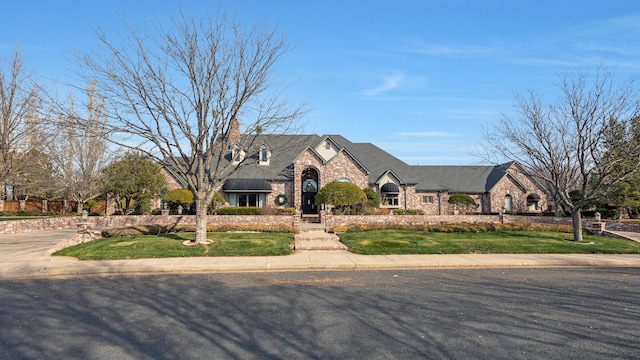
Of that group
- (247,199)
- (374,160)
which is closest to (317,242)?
(247,199)

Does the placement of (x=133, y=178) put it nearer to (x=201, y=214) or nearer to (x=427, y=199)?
(x=201, y=214)

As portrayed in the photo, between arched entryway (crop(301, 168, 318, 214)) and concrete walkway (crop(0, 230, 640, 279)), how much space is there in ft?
77.5

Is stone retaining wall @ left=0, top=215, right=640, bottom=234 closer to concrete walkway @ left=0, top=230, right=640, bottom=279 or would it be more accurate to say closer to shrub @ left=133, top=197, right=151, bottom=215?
shrub @ left=133, top=197, right=151, bottom=215

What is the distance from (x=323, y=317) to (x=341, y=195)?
23272 millimetres

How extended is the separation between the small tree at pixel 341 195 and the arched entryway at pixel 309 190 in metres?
7.44

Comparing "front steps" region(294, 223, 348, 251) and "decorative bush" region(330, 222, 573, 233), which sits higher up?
"decorative bush" region(330, 222, 573, 233)

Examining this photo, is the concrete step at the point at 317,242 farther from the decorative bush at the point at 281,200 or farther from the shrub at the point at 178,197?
the decorative bush at the point at 281,200

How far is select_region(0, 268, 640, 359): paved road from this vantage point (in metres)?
5.58

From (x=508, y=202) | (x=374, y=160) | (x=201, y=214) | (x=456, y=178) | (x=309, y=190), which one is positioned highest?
(x=374, y=160)

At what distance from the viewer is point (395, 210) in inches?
1405

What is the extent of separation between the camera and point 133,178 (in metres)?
30.4

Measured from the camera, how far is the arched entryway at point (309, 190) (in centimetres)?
3888

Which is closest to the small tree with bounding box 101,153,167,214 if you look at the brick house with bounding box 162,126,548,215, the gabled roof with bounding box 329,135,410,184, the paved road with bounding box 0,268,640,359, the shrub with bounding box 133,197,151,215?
the shrub with bounding box 133,197,151,215

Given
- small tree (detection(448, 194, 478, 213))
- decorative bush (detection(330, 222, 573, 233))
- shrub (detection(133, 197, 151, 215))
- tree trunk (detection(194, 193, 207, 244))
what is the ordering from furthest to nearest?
1. small tree (detection(448, 194, 478, 213))
2. shrub (detection(133, 197, 151, 215))
3. decorative bush (detection(330, 222, 573, 233))
4. tree trunk (detection(194, 193, 207, 244))
